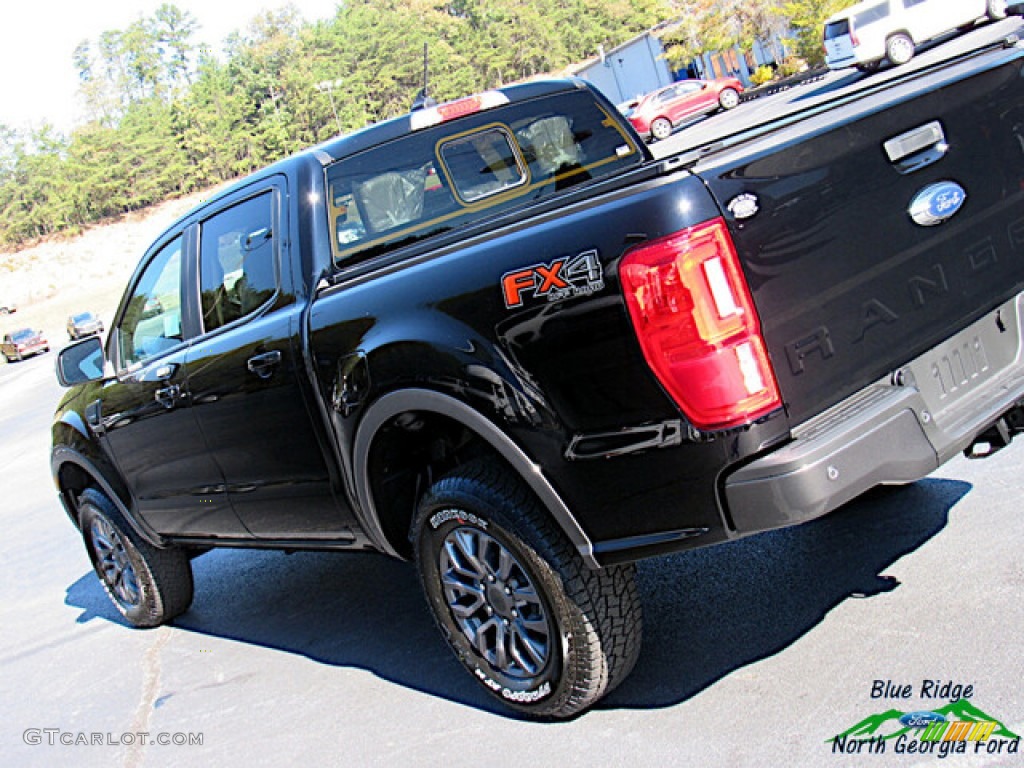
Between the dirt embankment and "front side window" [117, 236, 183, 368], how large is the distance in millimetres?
50157

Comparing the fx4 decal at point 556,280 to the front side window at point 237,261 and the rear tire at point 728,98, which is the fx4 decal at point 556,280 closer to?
the front side window at point 237,261

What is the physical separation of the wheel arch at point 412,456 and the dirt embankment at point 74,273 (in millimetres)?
52021

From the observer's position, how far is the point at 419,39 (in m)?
126

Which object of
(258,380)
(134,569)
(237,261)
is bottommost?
(134,569)

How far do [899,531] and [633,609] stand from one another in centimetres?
147

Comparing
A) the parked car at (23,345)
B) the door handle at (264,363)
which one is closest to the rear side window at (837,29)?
the door handle at (264,363)

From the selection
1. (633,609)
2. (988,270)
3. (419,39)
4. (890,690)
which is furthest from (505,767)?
(419,39)

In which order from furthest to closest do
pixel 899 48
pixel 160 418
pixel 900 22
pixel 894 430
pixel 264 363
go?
pixel 899 48 → pixel 900 22 → pixel 160 418 → pixel 264 363 → pixel 894 430

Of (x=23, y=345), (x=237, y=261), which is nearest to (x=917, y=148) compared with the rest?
(x=237, y=261)

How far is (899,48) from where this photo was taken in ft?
92.2

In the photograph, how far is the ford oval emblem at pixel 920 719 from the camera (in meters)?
3.15

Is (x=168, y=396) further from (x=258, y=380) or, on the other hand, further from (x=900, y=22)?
(x=900, y=22)

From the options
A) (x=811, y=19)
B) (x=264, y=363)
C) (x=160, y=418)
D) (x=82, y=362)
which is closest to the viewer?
(x=264, y=363)

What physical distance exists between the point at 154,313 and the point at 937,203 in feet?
11.5
